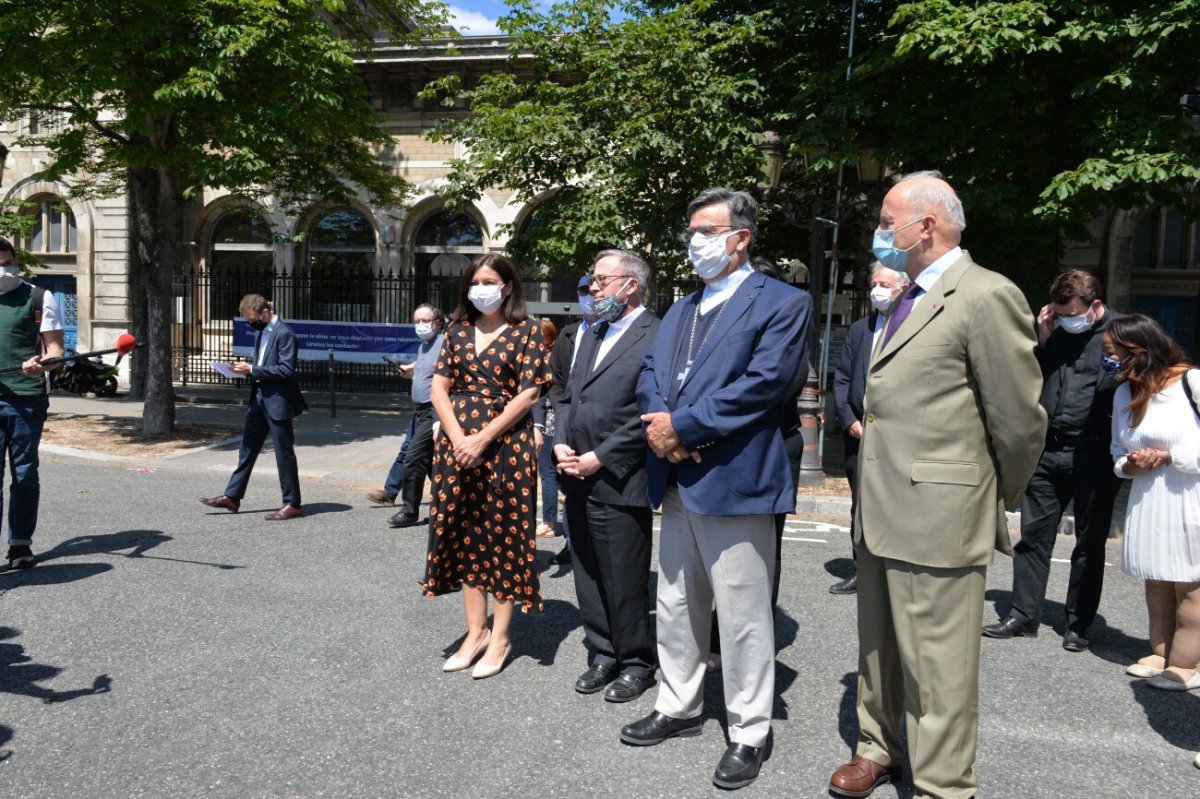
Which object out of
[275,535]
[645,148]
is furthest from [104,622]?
[645,148]

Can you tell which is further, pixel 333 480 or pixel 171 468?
pixel 171 468

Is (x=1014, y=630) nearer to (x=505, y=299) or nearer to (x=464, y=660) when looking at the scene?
(x=464, y=660)

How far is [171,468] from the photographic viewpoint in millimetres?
11016

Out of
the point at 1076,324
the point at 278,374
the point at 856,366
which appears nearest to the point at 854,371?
the point at 856,366

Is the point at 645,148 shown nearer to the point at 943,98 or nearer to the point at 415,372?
the point at 943,98

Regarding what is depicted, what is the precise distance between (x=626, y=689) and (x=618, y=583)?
464 mm

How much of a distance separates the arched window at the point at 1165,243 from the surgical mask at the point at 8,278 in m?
19.7

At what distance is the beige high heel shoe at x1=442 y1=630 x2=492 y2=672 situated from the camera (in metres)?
4.41

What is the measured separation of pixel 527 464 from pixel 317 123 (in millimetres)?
9948

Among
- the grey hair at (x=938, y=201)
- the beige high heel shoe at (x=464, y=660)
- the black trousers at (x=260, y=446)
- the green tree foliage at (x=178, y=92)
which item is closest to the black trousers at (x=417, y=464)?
the black trousers at (x=260, y=446)

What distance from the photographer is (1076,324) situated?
500 cm

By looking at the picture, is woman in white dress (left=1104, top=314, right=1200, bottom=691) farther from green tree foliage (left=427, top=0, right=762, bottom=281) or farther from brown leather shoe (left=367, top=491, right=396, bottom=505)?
green tree foliage (left=427, top=0, right=762, bottom=281)

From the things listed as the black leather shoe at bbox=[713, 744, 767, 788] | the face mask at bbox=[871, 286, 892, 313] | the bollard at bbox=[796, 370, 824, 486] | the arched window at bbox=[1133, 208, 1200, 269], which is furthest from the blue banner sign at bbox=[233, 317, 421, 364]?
the black leather shoe at bbox=[713, 744, 767, 788]

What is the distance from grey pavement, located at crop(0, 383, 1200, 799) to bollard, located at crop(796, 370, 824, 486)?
3401 millimetres
